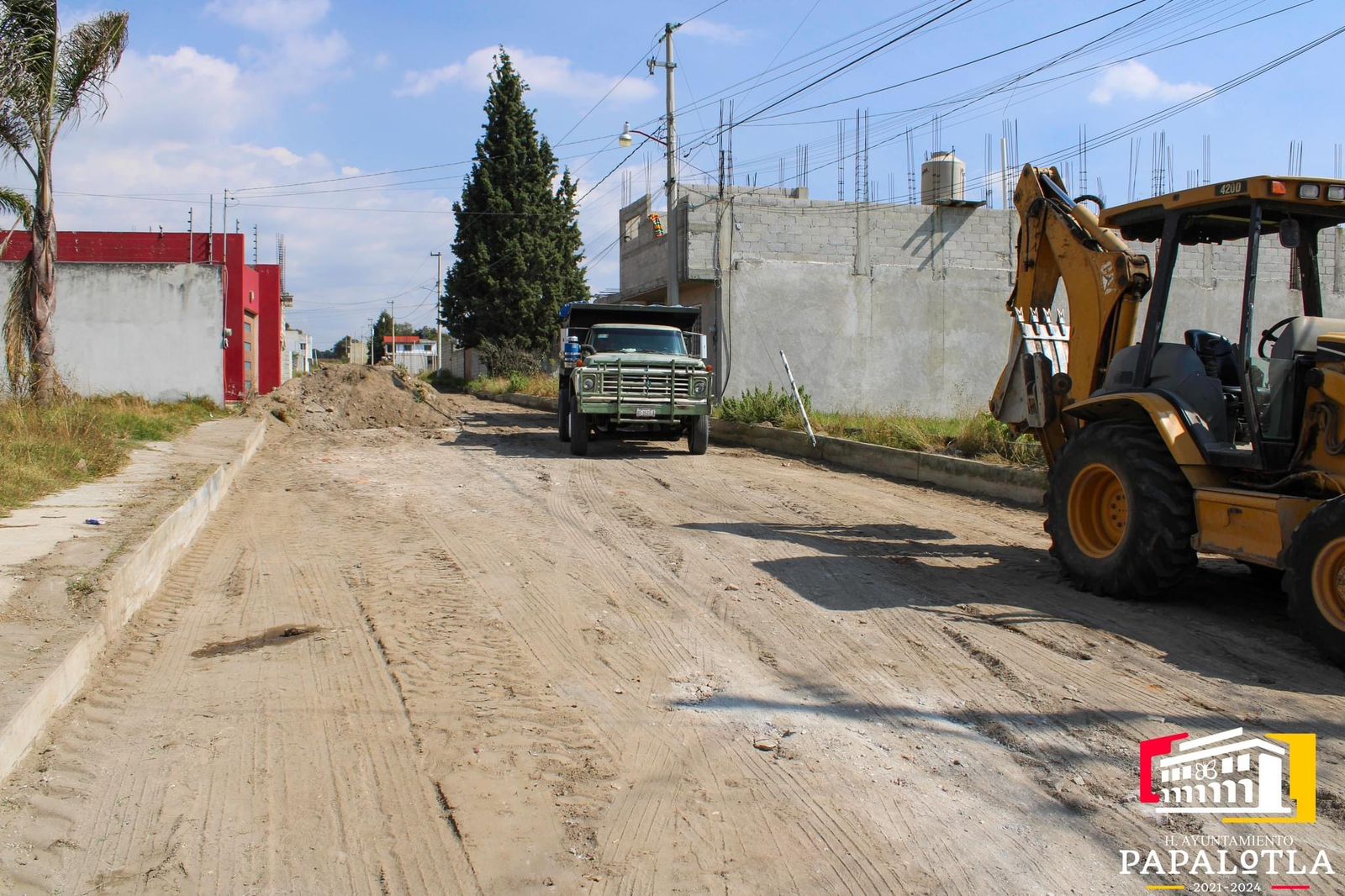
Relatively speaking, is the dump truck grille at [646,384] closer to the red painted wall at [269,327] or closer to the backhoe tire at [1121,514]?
the backhoe tire at [1121,514]

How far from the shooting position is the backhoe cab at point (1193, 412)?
228 inches

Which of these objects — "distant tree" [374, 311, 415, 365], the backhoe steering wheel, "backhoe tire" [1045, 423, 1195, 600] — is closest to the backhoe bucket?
"backhoe tire" [1045, 423, 1195, 600]

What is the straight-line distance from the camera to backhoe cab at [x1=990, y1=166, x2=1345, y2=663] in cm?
579

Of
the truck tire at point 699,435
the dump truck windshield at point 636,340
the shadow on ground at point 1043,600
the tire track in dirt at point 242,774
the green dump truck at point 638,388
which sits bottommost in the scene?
the tire track in dirt at point 242,774

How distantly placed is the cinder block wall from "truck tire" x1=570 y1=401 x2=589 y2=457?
7774 mm

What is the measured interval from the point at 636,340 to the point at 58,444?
355 inches

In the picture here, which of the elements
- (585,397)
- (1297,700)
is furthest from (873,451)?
(1297,700)

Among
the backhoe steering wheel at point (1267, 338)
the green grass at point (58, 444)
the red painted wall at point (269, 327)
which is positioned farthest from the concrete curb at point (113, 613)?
the red painted wall at point (269, 327)

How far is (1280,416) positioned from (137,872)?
6.24m

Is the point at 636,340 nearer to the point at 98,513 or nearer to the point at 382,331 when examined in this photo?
the point at 98,513

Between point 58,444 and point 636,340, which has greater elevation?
point 636,340

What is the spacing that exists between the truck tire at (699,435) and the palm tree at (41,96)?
394 inches

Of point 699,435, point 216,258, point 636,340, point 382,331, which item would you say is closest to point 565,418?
point 636,340

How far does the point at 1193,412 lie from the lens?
6.73m
